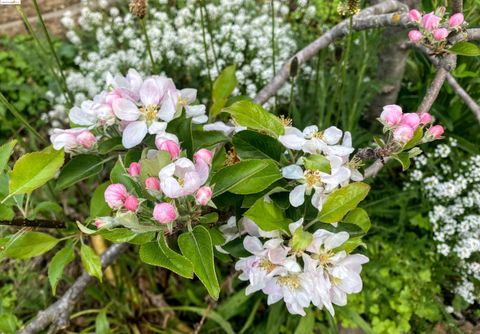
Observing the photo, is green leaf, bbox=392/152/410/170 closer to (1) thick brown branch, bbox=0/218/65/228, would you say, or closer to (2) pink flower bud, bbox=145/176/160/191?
(2) pink flower bud, bbox=145/176/160/191

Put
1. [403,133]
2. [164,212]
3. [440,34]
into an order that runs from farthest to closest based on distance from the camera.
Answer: [440,34]
[403,133]
[164,212]

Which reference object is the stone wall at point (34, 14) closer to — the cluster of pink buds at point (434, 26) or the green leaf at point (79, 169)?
the green leaf at point (79, 169)

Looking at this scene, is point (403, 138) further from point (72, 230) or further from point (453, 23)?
point (72, 230)

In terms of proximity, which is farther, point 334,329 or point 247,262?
point 334,329

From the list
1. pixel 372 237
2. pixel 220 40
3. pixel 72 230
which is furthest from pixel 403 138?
pixel 220 40

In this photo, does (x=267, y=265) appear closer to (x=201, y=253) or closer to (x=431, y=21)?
(x=201, y=253)

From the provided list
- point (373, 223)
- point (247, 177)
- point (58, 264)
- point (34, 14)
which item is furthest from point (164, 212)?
point (34, 14)

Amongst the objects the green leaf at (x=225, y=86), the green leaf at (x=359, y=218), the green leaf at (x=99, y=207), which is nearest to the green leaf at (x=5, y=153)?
the green leaf at (x=99, y=207)
